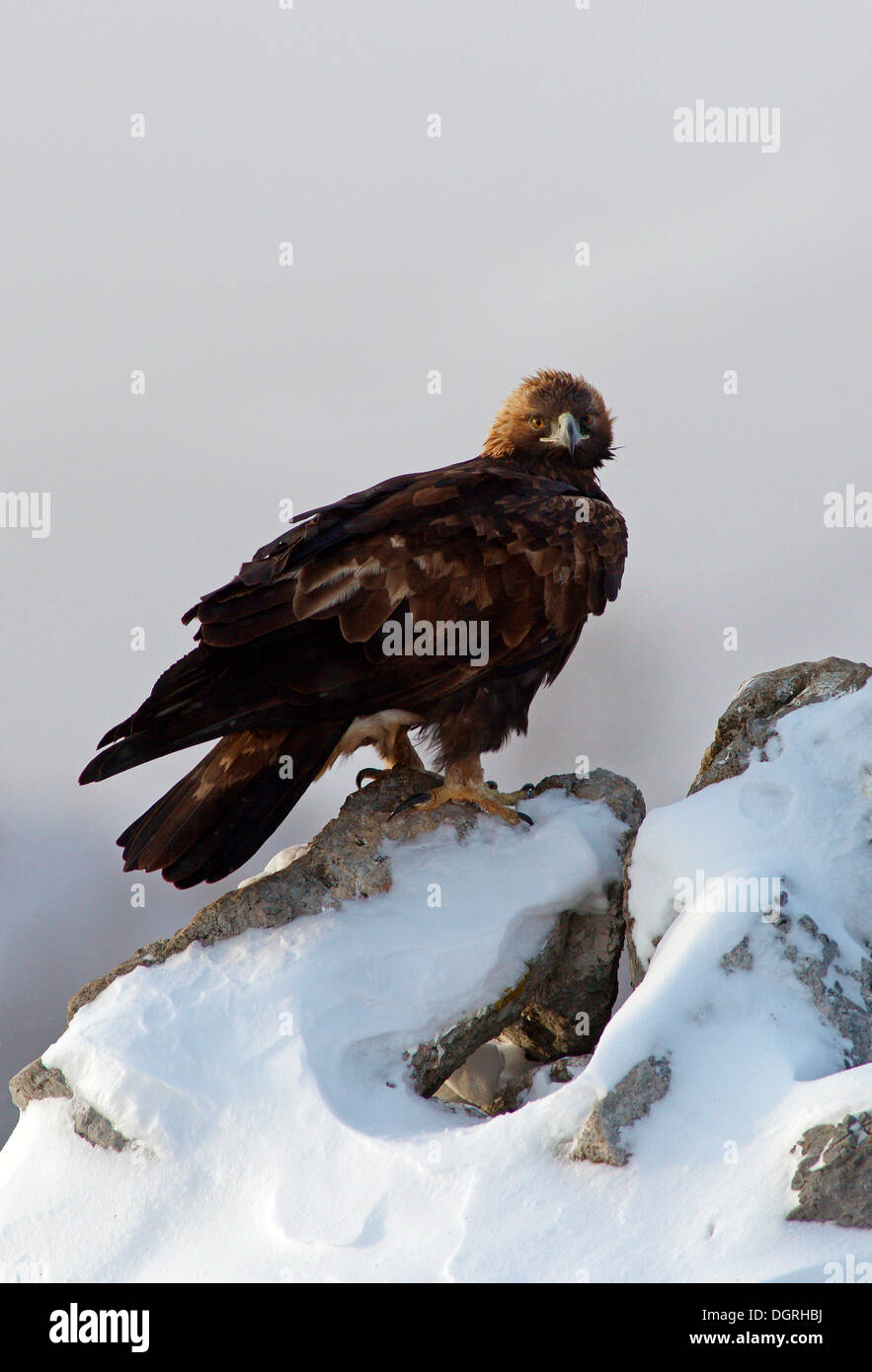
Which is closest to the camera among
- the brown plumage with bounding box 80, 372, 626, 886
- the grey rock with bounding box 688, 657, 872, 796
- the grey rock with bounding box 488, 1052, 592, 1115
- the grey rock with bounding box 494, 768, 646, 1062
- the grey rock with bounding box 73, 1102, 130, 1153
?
the grey rock with bounding box 73, 1102, 130, 1153

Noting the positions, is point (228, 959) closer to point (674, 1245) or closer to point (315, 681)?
point (315, 681)

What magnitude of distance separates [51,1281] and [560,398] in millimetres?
4789

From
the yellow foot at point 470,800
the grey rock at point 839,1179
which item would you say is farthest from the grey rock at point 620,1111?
the yellow foot at point 470,800

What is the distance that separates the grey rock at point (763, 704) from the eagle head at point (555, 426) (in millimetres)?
1752

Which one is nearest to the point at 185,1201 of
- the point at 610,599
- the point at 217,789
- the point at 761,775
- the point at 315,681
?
the point at 217,789

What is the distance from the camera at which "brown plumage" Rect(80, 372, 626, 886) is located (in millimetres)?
5332

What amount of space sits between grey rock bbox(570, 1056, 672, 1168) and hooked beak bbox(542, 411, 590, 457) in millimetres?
3484

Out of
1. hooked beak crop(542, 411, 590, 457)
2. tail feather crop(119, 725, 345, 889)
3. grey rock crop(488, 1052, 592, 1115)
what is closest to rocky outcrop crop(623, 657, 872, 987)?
grey rock crop(488, 1052, 592, 1115)

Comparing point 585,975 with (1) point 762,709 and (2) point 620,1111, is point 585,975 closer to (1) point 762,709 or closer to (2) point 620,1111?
(1) point 762,709

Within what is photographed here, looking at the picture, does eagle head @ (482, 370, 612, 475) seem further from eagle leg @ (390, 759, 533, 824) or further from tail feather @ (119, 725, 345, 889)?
tail feather @ (119, 725, 345, 889)

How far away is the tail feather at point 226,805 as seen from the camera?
5281 mm

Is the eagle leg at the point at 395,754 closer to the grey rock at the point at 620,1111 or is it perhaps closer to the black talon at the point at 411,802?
the black talon at the point at 411,802

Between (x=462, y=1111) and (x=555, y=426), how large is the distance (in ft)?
11.8

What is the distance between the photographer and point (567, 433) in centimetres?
689
